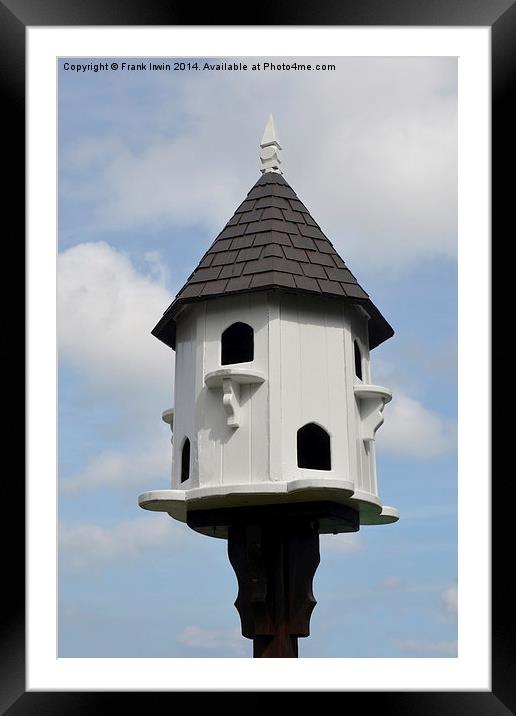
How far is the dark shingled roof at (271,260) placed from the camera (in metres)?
7.13

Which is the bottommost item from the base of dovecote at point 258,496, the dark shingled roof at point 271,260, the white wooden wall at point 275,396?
the base of dovecote at point 258,496

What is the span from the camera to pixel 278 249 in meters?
7.26

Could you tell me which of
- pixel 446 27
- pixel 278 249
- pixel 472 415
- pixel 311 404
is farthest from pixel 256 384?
pixel 446 27

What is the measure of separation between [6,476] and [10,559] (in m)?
0.36

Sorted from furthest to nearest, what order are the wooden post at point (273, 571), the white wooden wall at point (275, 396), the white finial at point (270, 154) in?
1. the white finial at point (270, 154)
2. the wooden post at point (273, 571)
3. the white wooden wall at point (275, 396)

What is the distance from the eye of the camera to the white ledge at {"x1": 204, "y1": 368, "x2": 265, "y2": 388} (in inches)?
270

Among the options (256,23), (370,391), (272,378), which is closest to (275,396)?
(272,378)

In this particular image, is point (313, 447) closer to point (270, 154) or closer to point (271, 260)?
point (271, 260)

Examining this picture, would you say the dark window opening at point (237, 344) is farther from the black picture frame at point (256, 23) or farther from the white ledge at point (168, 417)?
the black picture frame at point (256, 23)

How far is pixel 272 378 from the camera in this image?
6906mm

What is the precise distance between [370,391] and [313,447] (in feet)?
1.74

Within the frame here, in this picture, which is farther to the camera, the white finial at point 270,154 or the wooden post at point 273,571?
the white finial at point 270,154

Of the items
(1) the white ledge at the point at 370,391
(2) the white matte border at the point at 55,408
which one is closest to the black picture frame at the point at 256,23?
(2) the white matte border at the point at 55,408

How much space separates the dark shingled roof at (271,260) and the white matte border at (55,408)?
6.24ft
